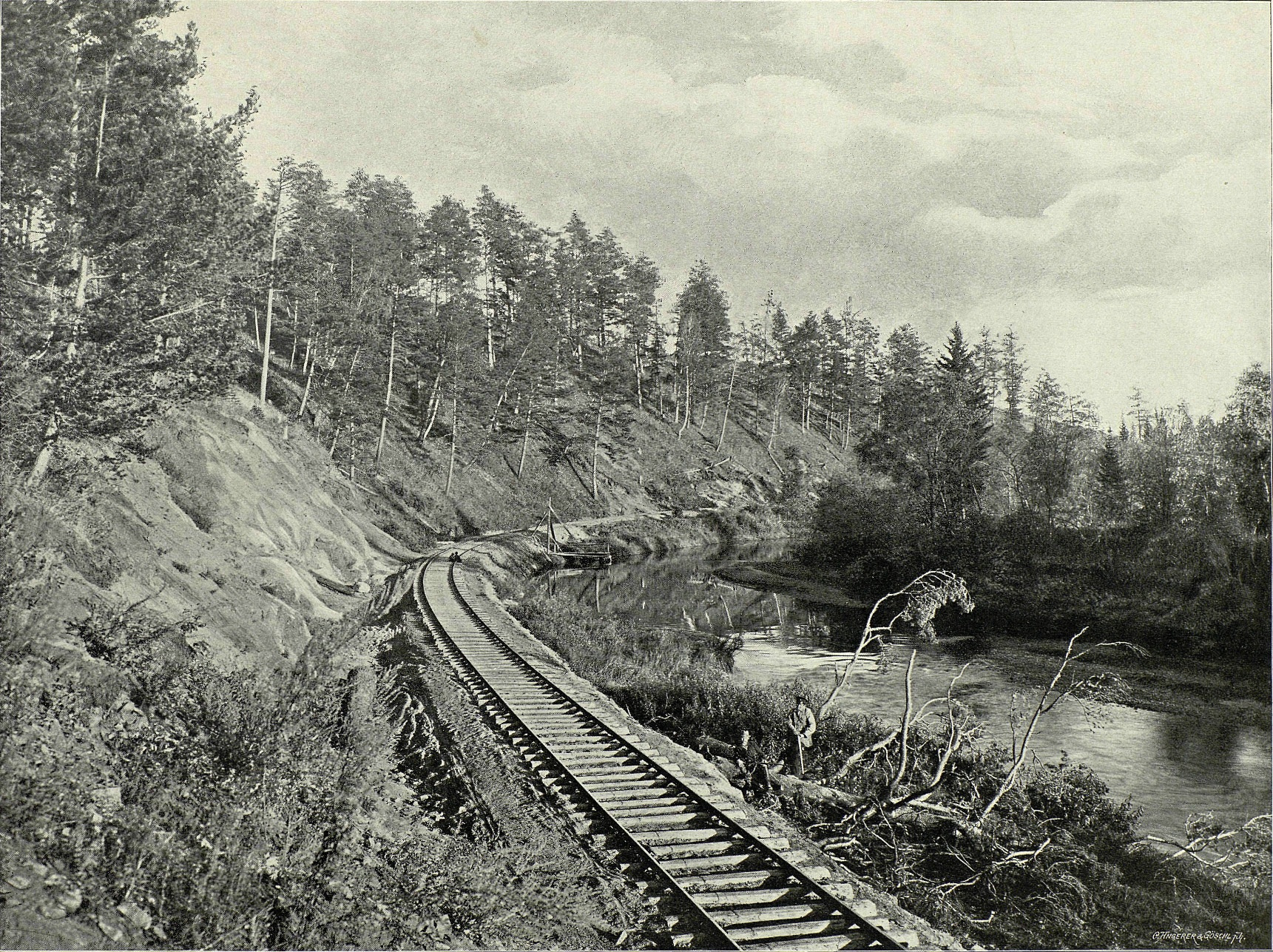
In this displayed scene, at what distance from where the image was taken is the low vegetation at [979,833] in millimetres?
8656

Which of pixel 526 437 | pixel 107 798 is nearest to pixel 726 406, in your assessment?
pixel 526 437

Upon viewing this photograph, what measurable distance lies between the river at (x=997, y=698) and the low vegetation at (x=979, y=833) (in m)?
1.19

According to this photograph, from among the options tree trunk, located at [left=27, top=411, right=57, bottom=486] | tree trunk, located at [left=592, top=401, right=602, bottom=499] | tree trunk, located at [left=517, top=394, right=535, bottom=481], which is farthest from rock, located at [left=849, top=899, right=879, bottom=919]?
tree trunk, located at [left=592, top=401, right=602, bottom=499]

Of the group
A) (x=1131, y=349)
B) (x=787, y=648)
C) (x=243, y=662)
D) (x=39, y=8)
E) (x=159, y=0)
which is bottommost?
(x=787, y=648)

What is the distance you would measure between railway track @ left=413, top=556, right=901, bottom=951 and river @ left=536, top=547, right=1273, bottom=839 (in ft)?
21.9

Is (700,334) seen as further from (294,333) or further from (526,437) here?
(294,333)

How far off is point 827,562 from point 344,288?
31.6m

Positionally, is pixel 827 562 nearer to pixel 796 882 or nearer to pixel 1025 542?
pixel 1025 542

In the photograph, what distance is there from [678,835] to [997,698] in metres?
12.1

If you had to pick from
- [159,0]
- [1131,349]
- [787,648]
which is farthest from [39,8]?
[1131,349]

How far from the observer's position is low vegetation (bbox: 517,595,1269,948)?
866cm

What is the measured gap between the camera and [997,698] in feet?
56.3

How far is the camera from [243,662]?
11.5 metres

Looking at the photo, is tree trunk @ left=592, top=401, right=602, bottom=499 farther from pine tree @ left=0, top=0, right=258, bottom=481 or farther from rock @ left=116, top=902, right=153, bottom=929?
rock @ left=116, top=902, right=153, bottom=929
